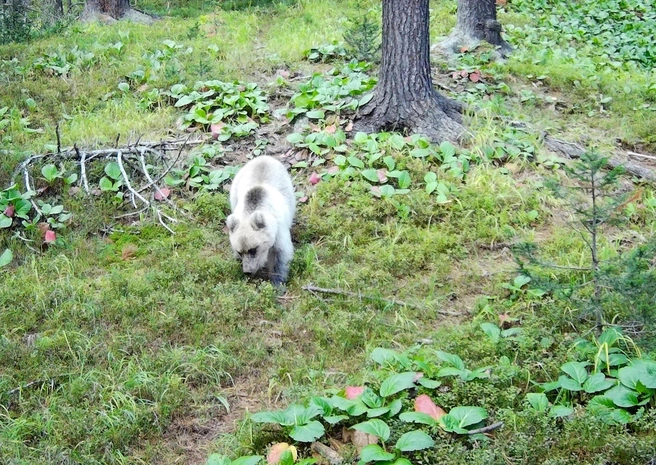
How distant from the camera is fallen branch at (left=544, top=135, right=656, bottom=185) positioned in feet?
27.0

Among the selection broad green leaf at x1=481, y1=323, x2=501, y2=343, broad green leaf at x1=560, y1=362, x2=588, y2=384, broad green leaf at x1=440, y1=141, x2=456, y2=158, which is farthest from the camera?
broad green leaf at x1=440, y1=141, x2=456, y2=158

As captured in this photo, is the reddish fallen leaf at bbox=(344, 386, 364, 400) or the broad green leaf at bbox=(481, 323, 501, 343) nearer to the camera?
the reddish fallen leaf at bbox=(344, 386, 364, 400)

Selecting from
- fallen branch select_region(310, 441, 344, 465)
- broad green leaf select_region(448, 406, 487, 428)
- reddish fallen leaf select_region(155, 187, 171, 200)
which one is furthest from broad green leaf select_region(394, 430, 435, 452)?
reddish fallen leaf select_region(155, 187, 171, 200)

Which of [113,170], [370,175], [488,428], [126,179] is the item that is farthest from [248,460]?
[113,170]

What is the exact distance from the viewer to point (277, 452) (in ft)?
14.3

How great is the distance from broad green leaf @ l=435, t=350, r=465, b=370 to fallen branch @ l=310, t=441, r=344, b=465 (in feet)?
3.57

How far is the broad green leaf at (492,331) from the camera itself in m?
5.37

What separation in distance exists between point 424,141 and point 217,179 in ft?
8.36

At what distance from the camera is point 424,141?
27.2 ft

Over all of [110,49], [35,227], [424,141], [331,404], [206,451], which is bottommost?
[206,451]

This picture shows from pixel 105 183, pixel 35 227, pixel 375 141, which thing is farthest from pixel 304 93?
pixel 35 227

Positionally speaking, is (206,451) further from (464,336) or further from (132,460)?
(464,336)

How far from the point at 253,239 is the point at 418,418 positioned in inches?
120

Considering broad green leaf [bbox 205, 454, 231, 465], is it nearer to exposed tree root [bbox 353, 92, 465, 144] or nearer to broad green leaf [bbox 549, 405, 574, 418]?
broad green leaf [bbox 549, 405, 574, 418]
